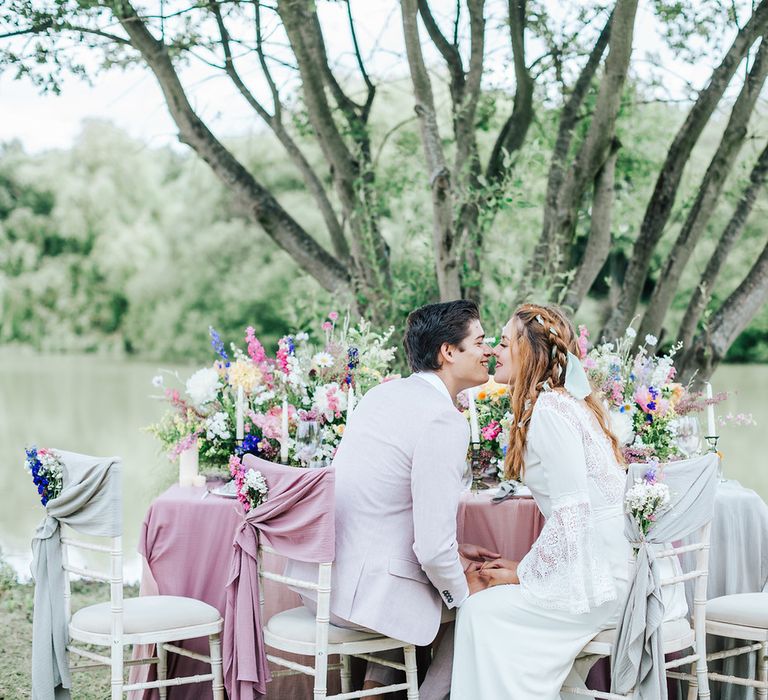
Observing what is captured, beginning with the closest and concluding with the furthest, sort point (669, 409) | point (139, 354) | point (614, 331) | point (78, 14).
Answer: point (669, 409) < point (78, 14) < point (614, 331) < point (139, 354)

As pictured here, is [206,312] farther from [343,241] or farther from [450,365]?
[450,365]

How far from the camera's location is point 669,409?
3.76 meters

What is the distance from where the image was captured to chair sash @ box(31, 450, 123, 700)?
3094mm

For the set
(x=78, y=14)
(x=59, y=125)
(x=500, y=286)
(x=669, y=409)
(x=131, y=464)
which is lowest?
(x=131, y=464)

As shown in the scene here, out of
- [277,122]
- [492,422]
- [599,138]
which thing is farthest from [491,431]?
[277,122]

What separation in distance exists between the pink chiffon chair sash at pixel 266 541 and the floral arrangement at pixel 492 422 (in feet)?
3.20

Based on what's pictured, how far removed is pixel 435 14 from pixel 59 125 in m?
18.3

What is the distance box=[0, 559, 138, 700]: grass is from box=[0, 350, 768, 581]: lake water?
734 mm

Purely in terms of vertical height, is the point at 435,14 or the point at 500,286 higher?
the point at 435,14

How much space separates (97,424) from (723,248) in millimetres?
13357

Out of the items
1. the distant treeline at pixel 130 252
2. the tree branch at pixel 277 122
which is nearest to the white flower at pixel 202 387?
the tree branch at pixel 277 122

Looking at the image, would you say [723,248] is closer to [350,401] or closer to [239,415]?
[350,401]

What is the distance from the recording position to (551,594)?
2863 millimetres

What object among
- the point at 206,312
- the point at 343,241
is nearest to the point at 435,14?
the point at 343,241
